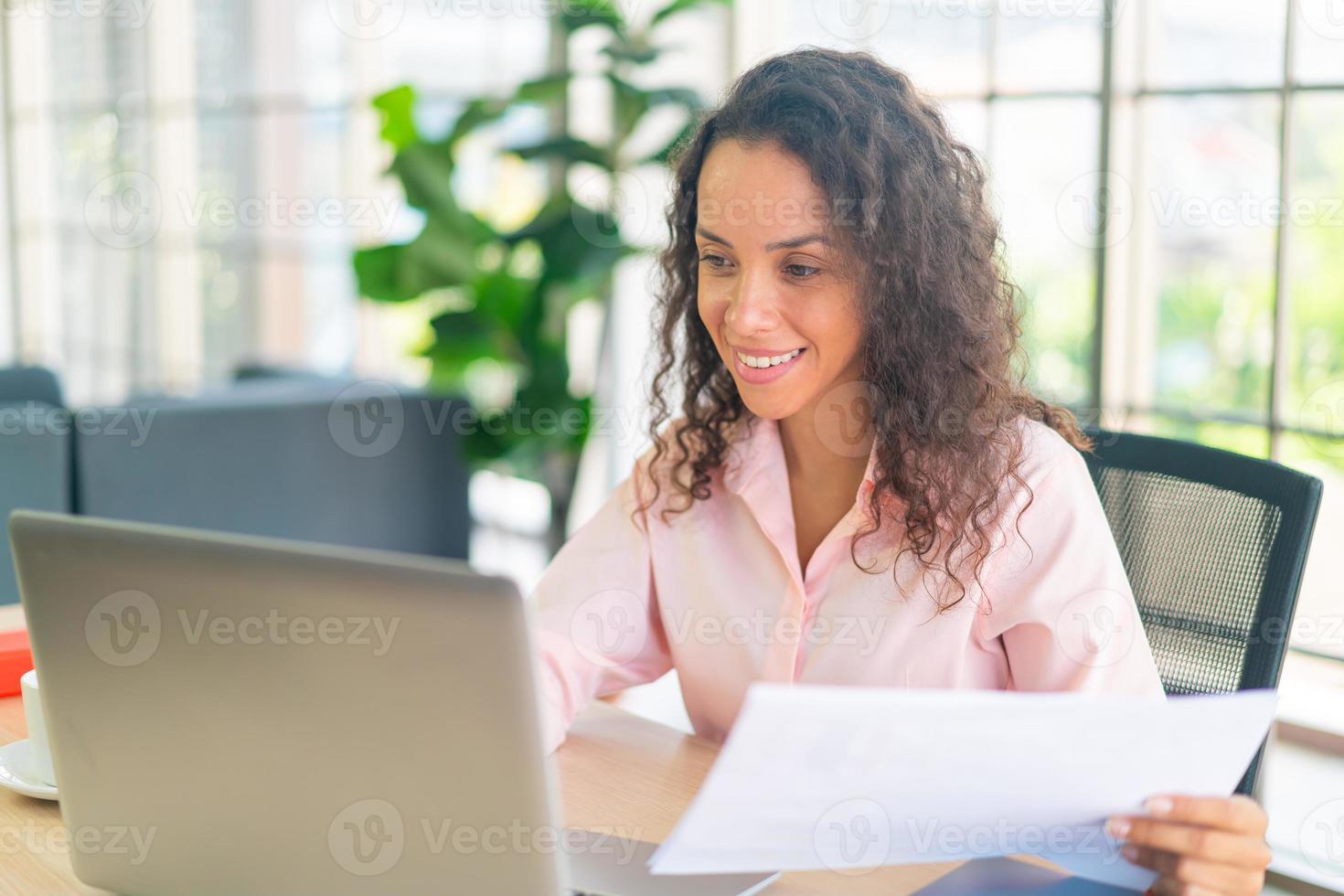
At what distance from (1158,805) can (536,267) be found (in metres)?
2.57

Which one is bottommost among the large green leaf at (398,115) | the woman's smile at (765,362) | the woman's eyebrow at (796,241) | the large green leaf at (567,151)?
the woman's smile at (765,362)

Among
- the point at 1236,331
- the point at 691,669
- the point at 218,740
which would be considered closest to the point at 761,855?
the point at 218,740

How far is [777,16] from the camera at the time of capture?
3.23 m

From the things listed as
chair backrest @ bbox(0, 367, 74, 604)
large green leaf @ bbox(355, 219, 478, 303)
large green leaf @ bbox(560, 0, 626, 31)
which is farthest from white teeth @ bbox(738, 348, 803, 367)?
large green leaf @ bbox(355, 219, 478, 303)

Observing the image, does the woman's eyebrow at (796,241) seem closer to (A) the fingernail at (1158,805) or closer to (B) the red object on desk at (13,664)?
(A) the fingernail at (1158,805)

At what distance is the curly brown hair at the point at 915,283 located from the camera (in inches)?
50.8

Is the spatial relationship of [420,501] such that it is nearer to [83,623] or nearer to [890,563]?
[890,563]

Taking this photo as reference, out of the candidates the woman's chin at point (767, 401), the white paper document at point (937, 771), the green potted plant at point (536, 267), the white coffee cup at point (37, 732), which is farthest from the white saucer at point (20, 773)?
the green potted plant at point (536, 267)

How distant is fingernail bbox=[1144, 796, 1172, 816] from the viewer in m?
0.89

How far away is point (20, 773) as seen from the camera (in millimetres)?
1136

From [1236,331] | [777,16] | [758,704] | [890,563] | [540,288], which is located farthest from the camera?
[777,16]

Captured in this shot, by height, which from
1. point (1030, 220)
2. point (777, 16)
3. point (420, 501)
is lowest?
point (420, 501)

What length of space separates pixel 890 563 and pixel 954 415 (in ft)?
0.54

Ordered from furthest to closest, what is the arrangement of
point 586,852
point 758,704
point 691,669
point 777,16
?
point 777,16
point 691,669
point 586,852
point 758,704
